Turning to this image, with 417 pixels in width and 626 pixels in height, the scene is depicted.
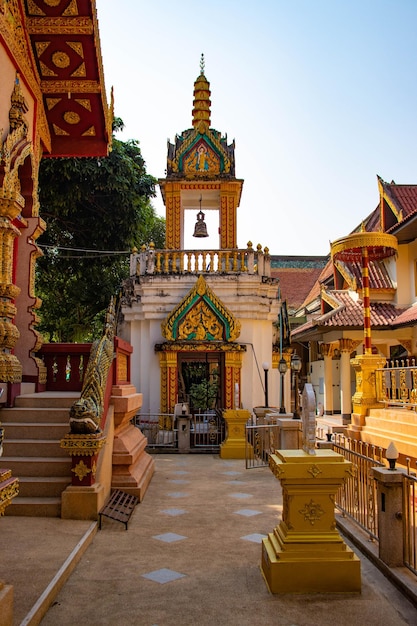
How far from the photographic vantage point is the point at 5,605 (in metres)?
2.97

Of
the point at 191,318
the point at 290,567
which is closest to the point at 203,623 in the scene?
the point at 290,567

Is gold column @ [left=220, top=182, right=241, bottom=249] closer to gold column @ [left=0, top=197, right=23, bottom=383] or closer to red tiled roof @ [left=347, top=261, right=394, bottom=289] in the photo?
red tiled roof @ [left=347, top=261, right=394, bottom=289]

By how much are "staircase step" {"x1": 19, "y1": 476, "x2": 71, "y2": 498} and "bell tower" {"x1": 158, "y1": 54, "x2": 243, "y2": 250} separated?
10.5 meters

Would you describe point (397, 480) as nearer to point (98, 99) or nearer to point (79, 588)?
point (79, 588)

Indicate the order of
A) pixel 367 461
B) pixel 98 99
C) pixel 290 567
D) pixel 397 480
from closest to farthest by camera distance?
pixel 290 567
pixel 397 480
pixel 367 461
pixel 98 99

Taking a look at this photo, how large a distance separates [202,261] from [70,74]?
737 centimetres

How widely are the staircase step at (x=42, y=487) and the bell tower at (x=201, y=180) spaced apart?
10482 mm

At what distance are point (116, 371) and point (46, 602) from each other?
414cm

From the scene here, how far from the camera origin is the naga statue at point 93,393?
19.0ft

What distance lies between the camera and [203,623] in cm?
363

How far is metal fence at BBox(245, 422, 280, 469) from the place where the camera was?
10.7 meters

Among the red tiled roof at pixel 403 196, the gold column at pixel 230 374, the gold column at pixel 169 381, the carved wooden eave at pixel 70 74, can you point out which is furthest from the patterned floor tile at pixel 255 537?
the red tiled roof at pixel 403 196

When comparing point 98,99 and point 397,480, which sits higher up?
point 98,99

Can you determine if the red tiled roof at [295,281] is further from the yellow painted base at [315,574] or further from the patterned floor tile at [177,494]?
the yellow painted base at [315,574]
